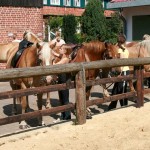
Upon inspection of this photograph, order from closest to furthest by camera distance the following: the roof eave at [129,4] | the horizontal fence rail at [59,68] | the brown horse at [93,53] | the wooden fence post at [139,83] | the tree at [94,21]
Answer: the horizontal fence rail at [59,68] < the brown horse at [93,53] < the wooden fence post at [139,83] < the roof eave at [129,4] < the tree at [94,21]

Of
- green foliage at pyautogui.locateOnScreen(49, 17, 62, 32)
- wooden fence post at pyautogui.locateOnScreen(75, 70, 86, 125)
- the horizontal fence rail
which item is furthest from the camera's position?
green foliage at pyautogui.locateOnScreen(49, 17, 62, 32)

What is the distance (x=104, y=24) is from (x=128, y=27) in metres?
11.6

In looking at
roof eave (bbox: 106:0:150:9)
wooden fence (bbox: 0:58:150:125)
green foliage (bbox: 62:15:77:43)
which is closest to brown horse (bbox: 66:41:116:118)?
wooden fence (bbox: 0:58:150:125)

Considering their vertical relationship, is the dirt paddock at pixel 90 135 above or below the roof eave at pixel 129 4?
below

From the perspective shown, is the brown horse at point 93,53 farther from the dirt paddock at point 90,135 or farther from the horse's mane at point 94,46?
the dirt paddock at point 90,135

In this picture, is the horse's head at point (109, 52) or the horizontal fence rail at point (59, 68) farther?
the horse's head at point (109, 52)

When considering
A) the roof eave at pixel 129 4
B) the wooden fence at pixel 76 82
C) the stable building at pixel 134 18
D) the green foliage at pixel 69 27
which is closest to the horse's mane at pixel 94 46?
the wooden fence at pixel 76 82

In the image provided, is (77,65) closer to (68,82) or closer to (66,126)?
(68,82)

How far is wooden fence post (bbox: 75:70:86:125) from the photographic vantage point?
7.85 m

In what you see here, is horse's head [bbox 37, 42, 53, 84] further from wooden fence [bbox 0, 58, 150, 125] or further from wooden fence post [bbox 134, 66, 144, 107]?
wooden fence post [bbox 134, 66, 144, 107]

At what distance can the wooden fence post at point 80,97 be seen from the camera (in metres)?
7.85

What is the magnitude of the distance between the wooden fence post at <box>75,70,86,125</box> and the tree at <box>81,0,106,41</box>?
1976 cm

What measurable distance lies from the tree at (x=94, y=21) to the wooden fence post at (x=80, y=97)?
19.8 meters

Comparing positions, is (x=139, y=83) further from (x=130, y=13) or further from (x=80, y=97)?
(x=130, y=13)
